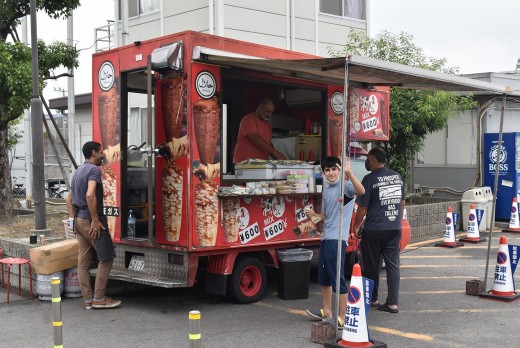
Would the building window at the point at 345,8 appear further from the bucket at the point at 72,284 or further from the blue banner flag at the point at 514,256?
the bucket at the point at 72,284

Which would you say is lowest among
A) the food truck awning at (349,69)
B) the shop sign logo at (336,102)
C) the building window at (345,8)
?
the shop sign logo at (336,102)

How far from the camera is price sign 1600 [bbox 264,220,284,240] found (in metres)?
7.38

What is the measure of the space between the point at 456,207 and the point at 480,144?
2375 millimetres

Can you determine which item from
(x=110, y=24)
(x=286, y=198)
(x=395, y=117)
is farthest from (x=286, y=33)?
(x=286, y=198)

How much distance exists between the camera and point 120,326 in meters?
6.33

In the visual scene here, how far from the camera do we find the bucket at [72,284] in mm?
7680

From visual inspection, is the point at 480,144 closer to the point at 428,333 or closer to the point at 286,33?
the point at 286,33

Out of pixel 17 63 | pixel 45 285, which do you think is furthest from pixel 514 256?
pixel 17 63

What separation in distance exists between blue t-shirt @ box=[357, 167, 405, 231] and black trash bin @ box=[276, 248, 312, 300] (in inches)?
41.8

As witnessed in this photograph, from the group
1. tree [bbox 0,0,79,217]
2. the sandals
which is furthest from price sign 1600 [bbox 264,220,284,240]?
tree [bbox 0,0,79,217]

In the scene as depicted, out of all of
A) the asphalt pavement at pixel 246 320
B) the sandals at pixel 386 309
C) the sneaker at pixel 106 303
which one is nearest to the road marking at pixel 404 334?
the asphalt pavement at pixel 246 320

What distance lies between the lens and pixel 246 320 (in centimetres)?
652

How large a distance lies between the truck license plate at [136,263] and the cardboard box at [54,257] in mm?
841

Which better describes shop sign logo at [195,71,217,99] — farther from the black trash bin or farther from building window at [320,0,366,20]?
building window at [320,0,366,20]
